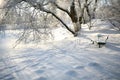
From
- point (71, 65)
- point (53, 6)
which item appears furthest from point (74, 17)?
point (71, 65)

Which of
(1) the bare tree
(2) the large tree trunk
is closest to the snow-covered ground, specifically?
(1) the bare tree

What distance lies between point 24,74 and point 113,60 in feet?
13.4

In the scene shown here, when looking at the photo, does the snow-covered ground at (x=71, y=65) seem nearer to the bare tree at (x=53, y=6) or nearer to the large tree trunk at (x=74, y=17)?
the bare tree at (x=53, y=6)

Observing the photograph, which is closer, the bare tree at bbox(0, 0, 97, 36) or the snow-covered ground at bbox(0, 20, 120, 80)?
the snow-covered ground at bbox(0, 20, 120, 80)

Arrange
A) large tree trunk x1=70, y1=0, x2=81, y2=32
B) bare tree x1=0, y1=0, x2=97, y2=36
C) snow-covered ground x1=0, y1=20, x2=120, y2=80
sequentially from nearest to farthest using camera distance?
snow-covered ground x1=0, y1=20, x2=120, y2=80 < bare tree x1=0, y1=0, x2=97, y2=36 < large tree trunk x1=70, y1=0, x2=81, y2=32

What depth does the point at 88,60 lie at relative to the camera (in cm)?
770

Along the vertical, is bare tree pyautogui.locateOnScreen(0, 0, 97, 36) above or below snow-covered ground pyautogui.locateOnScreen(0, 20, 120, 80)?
above

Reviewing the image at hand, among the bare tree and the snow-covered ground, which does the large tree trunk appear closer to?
the bare tree

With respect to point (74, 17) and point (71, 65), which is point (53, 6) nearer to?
point (74, 17)

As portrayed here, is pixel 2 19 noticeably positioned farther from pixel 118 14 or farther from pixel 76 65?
pixel 118 14

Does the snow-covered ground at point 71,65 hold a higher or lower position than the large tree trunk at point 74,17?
lower

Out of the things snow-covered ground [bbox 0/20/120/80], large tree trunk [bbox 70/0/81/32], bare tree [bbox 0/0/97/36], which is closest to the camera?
snow-covered ground [bbox 0/20/120/80]

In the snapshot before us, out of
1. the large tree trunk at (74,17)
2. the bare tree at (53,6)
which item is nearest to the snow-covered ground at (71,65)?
the bare tree at (53,6)

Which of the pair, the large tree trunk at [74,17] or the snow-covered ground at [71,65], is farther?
the large tree trunk at [74,17]
